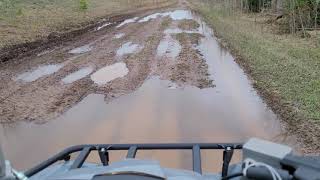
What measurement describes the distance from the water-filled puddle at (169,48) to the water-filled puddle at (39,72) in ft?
9.53

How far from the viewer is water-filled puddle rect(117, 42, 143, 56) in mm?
13383

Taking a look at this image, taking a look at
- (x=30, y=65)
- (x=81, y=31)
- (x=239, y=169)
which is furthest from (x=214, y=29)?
(x=239, y=169)

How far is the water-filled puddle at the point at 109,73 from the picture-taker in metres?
10.2

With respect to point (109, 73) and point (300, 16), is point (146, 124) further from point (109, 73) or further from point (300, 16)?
point (300, 16)

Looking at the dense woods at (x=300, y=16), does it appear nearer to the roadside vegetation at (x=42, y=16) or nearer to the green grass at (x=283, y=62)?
the green grass at (x=283, y=62)

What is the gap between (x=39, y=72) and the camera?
11.0 meters

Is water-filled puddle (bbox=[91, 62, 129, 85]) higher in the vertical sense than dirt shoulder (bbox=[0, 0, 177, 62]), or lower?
lower

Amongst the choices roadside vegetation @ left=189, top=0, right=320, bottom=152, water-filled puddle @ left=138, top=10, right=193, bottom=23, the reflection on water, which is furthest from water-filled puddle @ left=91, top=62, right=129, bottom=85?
water-filled puddle @ left=138, top=10, right=193, bottom=23

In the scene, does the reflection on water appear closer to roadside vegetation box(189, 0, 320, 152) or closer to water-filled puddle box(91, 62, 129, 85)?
roadside vegetation box(189, 0, 320, 152)

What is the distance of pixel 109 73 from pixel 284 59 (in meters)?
4.32

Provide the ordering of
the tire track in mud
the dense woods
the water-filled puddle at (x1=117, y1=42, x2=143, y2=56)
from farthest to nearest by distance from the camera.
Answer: the dense woods → the water-filled puddle at (x1=117, y1=42, x2=143, y2=56) → the tire track in mud

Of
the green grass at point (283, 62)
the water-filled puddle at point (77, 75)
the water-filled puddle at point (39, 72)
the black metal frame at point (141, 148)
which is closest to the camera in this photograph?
the black metal frame at point (141, 148)

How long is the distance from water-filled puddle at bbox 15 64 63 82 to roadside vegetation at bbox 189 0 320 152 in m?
4.62

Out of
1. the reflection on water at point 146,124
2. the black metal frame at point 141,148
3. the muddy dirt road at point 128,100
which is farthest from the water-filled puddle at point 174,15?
the black metal frame at point 141,148
